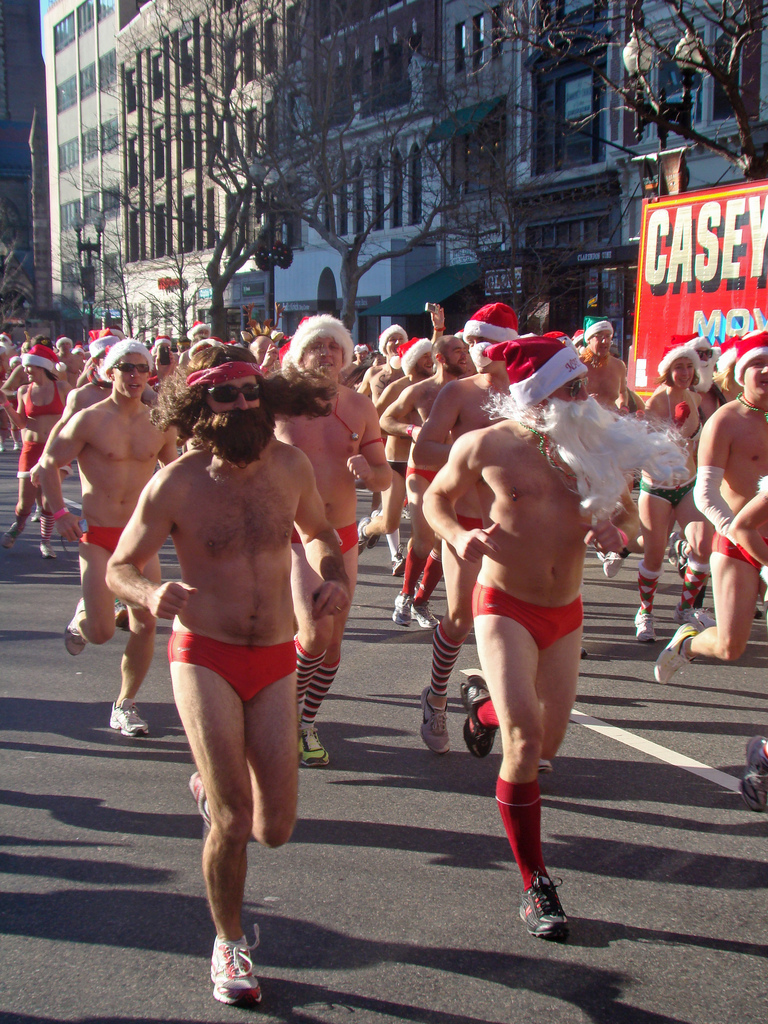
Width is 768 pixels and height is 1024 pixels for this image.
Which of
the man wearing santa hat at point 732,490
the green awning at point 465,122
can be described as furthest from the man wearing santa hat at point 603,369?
the green awning at point 465,122

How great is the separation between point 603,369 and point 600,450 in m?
5.33

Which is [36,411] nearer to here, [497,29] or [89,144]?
[497,29]

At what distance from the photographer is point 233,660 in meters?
3.10

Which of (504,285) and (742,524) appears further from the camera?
(504,285)

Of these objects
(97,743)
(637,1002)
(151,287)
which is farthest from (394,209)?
(637,1002)

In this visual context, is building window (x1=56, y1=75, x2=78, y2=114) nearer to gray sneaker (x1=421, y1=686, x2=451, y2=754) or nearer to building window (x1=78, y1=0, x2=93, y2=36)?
building window (x1=78, y1=0, x2=93, y2=36)

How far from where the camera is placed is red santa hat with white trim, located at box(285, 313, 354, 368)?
17.2 ft

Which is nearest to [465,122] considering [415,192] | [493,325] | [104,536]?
[415,192]

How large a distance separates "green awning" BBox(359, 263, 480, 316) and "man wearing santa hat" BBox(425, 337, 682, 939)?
2586 cm

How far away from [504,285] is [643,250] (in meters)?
12.5

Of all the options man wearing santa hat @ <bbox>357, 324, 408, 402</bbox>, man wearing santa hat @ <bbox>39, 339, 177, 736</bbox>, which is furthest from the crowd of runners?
man wearing santa hat @ <bbox>357, 324, 408, 402</bbox>

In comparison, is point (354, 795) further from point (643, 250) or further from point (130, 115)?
point (130, 115)

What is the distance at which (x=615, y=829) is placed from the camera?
13.5 feet

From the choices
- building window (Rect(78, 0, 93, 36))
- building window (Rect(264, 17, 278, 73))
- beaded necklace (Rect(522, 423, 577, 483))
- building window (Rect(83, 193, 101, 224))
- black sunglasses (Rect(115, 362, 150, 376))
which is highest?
building window (Rect(78, 0, 93, 36))
